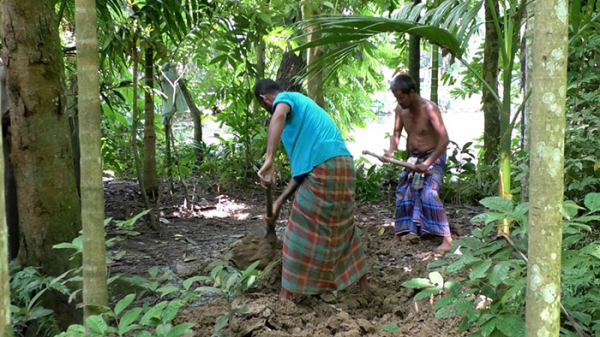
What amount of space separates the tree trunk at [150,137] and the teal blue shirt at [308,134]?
250cm

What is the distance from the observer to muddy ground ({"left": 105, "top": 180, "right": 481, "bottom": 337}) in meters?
3.10

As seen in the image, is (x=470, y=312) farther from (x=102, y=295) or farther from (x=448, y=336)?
(x=102, y=295)

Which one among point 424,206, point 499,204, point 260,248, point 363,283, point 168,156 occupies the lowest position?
point 363,283

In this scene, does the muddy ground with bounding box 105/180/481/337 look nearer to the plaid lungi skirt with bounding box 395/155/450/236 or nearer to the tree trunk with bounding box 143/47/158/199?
the plaid lungi skirt with bounding box 395/155/450/236

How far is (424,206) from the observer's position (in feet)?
16.2

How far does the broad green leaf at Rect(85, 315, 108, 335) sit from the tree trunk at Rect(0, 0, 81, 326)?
4.49 ft

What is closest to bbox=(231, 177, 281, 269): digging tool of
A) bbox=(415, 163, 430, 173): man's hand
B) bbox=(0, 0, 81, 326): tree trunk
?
bbox=(0, 0, 81, 326): tree trunk

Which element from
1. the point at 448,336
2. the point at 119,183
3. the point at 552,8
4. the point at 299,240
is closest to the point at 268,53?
the point at 119,183

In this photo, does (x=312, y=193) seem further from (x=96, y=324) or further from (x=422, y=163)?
(x=96, y=324)

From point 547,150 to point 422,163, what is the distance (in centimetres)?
339

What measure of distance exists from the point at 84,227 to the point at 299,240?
176 cm

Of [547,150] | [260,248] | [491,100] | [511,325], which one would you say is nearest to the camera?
[547,150]

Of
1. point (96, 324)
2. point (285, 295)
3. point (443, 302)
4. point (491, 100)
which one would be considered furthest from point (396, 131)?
point (96, 324)

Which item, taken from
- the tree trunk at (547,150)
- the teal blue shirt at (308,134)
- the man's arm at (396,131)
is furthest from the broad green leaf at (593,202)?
the man's arm at (396,131)
